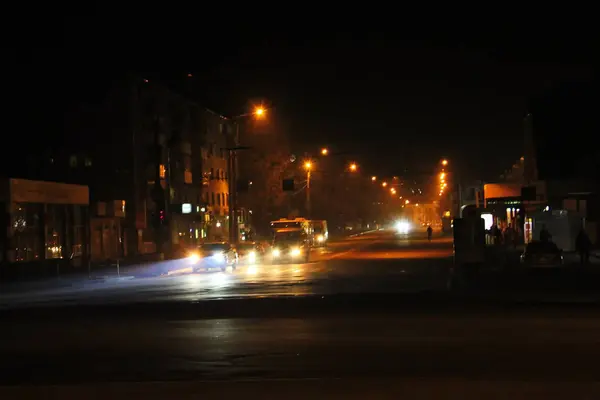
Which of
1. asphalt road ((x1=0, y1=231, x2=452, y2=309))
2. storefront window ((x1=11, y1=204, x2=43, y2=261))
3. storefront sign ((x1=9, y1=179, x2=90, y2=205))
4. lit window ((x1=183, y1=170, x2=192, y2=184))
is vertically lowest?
asphalt road ((x1=0, y1=231, x2=452, y2=309))

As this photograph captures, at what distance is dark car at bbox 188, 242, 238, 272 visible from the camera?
47.8m

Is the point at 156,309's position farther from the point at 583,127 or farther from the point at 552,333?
the point at 583,127

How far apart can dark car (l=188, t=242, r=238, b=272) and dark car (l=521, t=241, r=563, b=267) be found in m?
16.0

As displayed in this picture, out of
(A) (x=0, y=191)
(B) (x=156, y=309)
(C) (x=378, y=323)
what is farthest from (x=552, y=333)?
(A) (x=0, y=191)

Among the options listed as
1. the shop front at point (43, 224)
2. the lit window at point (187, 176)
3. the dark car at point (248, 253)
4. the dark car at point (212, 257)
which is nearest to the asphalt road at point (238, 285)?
the dark car at point (212, 257)

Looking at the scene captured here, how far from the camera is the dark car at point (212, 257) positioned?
4775 cm

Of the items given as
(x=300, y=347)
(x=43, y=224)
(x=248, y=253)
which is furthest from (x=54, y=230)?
(x=300, y=347)

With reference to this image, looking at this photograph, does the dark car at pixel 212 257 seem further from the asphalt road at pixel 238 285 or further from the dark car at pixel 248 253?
the dark car at pixel 248 253

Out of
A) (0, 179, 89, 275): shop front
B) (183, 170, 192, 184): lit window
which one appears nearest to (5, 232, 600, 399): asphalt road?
(0, 179, 89, 275): shop front

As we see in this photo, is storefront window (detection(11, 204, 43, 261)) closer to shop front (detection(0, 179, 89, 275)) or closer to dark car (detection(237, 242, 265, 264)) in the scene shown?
shop front (detection(0, 179, 89, 275))

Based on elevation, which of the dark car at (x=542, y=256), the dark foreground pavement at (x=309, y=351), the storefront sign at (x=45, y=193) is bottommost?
the dark foreground pavement at (x=309, y=351)

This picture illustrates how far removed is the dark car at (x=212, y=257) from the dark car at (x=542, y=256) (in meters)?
16.0

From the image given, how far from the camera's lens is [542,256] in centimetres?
3941

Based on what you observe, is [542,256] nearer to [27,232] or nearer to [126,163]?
[27,232]
